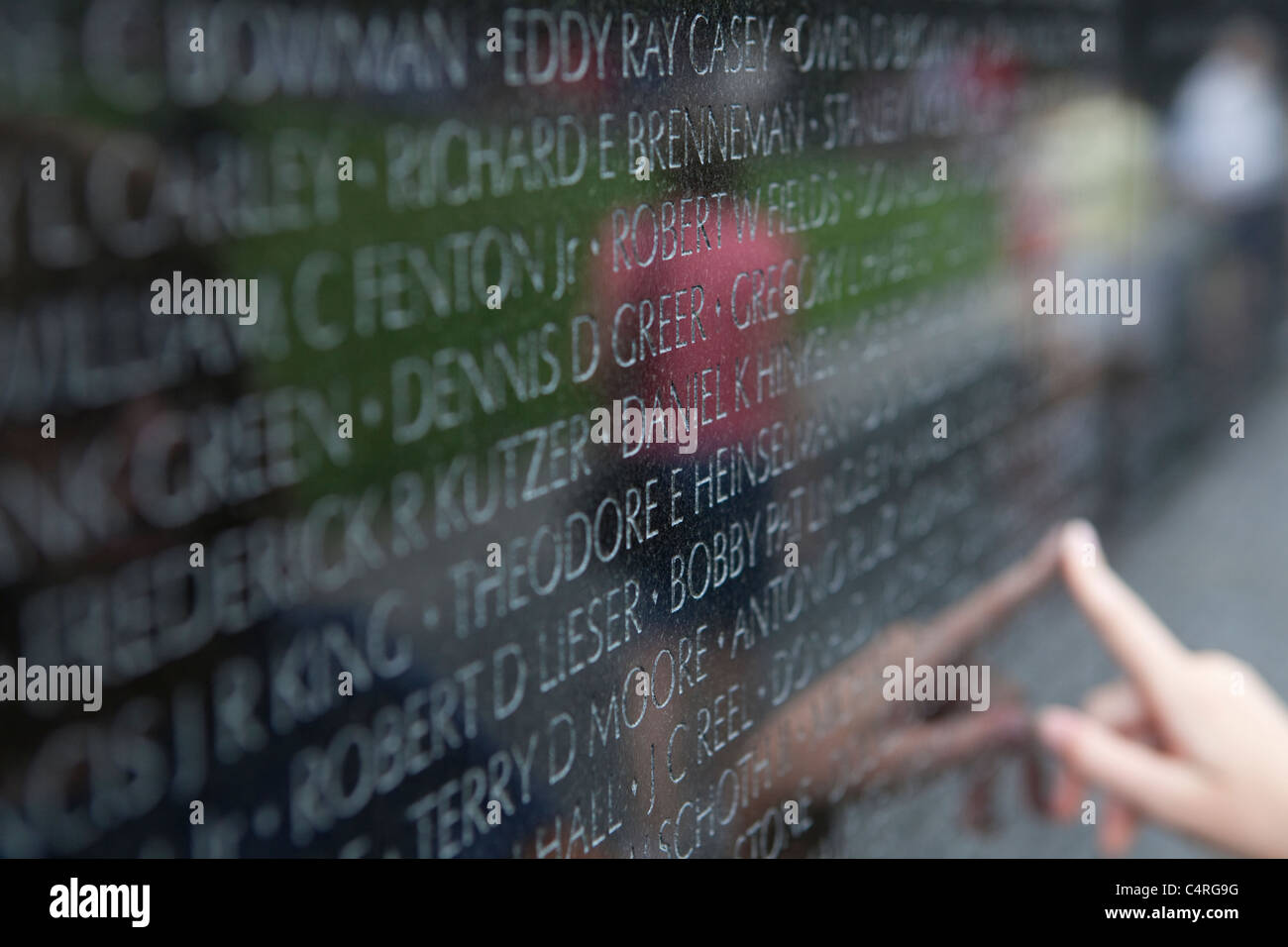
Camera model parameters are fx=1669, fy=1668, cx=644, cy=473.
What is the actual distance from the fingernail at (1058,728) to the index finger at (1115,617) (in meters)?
0.06

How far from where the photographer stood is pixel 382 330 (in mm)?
492

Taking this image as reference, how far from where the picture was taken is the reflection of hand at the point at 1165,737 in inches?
44.1

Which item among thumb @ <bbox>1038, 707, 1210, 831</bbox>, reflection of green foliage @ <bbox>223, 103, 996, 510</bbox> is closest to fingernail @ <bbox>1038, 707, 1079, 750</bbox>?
thumb @ <bbox>1038, 707, 1210, 831</bbox>

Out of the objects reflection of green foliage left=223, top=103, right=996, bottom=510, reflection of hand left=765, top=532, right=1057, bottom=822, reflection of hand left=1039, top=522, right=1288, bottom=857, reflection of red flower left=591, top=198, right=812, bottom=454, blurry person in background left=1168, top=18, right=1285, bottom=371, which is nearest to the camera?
reflection of green foliage left=223, top=103, right=996, bottom=510

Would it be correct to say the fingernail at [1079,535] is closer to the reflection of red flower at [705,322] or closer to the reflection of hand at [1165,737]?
the reflection of hand at [1165,737]

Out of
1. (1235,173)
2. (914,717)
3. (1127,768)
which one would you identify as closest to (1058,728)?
(1127,768)

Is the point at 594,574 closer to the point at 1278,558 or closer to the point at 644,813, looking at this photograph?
the point at 644,813

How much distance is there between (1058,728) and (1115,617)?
93 mm

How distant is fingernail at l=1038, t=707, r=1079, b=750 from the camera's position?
3.84 feet

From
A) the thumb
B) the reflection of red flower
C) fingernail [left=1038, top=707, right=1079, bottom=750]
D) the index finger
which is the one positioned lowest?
the thumb

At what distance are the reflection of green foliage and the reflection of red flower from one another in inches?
0.8

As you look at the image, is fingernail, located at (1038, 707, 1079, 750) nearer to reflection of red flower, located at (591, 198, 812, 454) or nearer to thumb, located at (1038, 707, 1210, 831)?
thumb, located at (1038, 707, 1210, 831)

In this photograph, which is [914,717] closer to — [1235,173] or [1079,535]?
[1079,535]

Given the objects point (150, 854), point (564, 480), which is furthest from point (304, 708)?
point (564, 480)
